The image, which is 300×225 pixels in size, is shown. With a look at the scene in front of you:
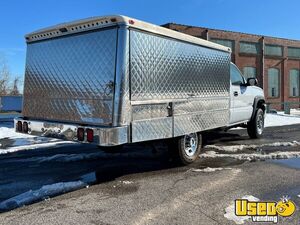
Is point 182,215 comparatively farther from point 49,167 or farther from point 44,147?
point 44,147

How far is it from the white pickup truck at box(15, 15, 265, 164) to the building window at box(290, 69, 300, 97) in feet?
117

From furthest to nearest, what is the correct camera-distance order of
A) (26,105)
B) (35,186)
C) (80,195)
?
1. (26,105)
2. (35,186)
3. (80,195)

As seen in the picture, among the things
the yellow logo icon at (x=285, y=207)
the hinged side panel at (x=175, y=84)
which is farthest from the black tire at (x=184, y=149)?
the yellow logo icon at (x=285, y=207)

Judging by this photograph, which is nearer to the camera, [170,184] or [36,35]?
[170,184]

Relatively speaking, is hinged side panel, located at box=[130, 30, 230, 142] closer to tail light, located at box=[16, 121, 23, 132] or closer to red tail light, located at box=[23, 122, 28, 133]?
red tail light, located at box=[23, 122, 28, 133]

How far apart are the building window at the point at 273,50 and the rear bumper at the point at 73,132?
34.7 metres

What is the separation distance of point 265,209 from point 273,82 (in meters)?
36.2

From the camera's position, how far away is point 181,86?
6586 mm

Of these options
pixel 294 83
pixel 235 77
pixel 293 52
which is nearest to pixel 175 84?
pixel 235 77

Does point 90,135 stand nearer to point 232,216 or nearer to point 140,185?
point 140,185

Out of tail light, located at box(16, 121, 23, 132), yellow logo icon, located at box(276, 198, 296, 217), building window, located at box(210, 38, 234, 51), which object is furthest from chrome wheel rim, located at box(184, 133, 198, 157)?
building window, located at box(210, 38, 234, 51)

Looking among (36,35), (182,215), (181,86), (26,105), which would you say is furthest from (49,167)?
→ (182,215)

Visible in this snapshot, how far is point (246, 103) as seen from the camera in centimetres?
991

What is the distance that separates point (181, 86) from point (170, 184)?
1866 mm
